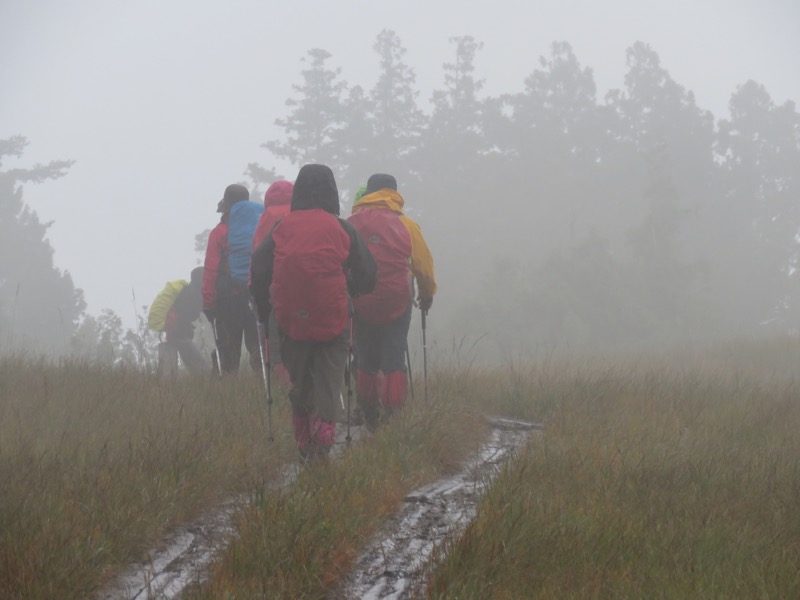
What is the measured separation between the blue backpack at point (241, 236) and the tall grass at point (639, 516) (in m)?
3.64

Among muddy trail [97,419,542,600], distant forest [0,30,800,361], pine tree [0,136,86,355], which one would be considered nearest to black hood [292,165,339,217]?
muddy trail [97,419,542,600]

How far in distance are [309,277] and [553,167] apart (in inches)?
1680

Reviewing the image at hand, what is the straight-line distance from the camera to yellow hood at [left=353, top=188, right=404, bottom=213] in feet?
26.3

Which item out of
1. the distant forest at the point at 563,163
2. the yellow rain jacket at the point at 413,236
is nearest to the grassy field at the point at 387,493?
the yellow rain jacket at the point at 413,236

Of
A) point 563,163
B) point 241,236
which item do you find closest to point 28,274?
point 563,163

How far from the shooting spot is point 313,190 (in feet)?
21.9

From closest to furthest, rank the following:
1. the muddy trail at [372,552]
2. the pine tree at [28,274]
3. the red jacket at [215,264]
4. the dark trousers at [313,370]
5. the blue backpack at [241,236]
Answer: the muddy trail at [372,552], the dark trousers at [313,370], the blue backpack at [241,236], the red jacket at [215,264], the pine tree at [28,274]

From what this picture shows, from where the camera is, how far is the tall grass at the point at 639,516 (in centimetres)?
386

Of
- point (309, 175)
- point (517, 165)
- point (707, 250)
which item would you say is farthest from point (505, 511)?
point (517, 165)

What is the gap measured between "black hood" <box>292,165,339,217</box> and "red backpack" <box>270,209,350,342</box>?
0.40 ft

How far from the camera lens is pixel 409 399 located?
27.4ft

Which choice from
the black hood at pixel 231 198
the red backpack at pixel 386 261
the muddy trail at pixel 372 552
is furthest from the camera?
the black hood at pixel 231 198

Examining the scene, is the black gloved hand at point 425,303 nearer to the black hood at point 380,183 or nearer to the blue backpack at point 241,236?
the black hood at point 380,183

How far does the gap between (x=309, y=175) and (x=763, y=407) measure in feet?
16.7
